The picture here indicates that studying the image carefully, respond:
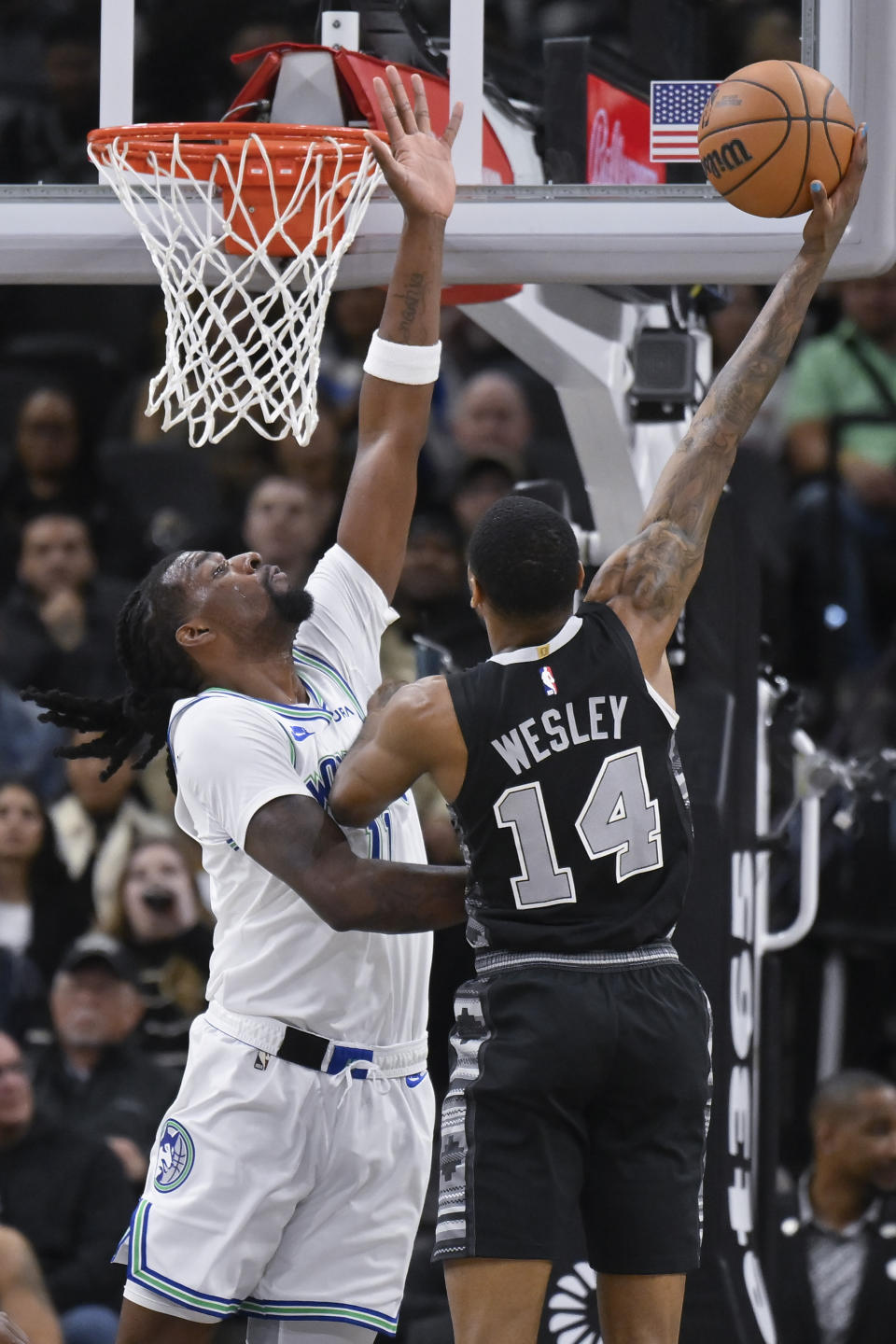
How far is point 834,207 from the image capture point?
336 centimetres

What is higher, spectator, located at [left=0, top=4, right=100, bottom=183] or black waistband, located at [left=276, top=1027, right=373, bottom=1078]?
spectator, located at [left=0, top=4, right=100, bottom=183]

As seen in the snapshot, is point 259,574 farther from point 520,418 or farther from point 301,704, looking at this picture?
point 520,418

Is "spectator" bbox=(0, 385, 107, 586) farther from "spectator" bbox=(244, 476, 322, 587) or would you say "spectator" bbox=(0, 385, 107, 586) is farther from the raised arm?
the raised arm

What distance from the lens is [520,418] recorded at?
23.1 ft

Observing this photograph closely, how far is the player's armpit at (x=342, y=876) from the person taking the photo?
3.00 metres

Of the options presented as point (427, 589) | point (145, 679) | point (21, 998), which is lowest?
point (21, 998)

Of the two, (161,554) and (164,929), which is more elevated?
(161,554)

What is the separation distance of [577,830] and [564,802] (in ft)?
0.16

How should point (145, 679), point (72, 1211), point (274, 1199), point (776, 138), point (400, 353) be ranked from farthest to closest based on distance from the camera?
point (72, 1211) < point (400, 353) < point (145, 679) < point (776, 138) < point (274, 1199)

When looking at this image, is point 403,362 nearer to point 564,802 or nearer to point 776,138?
point 776,138

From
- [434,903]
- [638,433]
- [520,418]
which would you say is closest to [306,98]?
[638,433]

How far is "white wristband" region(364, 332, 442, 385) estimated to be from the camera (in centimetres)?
361

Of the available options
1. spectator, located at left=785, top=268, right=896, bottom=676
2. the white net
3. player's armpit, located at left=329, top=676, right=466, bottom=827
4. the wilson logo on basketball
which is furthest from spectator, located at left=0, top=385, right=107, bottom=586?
player's armpit, located at left=329, top=676, right=466, bottom=827

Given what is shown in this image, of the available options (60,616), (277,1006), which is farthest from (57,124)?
(277,1006)
